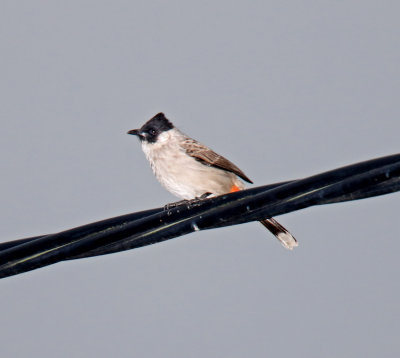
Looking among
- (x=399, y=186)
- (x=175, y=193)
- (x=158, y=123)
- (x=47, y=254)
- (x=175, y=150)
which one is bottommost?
(x=399, y=186)

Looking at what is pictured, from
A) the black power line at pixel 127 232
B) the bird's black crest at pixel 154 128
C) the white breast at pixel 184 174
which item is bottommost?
the black power line at pixel 127 232

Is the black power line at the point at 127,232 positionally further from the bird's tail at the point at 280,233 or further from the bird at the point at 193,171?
the bird's tail at the point at 280,233

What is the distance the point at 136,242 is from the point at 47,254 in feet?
1.73

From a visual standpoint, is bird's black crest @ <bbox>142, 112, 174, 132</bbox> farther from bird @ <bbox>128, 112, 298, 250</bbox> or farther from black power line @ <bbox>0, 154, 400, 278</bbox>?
black power line @ <bbox>0, 154, 400, 278</bbox>

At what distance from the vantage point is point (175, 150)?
27.8ft

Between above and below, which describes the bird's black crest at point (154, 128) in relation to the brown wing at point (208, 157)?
above

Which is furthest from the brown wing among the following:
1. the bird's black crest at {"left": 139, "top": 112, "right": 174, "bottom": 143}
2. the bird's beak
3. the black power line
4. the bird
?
the black power line

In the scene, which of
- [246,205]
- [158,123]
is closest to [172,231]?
[246,205]

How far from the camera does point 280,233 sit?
8078 millimetres

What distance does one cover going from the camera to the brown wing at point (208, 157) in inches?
321

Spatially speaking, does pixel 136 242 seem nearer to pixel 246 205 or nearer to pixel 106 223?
pixel 106 223

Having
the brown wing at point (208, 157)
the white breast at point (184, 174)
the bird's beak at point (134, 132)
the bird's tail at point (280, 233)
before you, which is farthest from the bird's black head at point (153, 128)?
the bird's tail at point (280, 233)

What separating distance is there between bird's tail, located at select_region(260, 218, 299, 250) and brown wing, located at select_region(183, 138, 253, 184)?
55cm

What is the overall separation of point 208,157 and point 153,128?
101 centimetres
